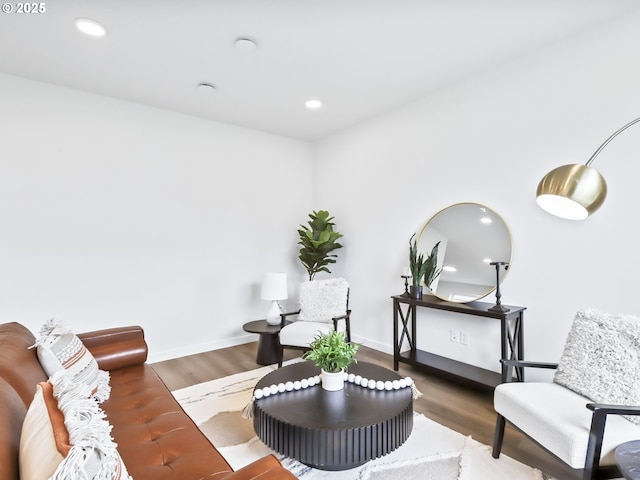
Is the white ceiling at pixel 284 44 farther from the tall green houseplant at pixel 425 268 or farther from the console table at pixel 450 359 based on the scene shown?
the console table at pixel 450 359

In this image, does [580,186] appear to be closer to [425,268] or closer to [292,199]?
[425,268]

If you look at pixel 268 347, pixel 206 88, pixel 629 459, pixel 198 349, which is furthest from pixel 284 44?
pixel 198 349

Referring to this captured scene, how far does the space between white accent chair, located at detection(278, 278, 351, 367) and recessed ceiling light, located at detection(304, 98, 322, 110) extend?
1.95 metres

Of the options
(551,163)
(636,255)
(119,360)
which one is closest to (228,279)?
(119,360)

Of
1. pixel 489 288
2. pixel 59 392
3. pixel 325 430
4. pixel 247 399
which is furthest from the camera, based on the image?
pixel 489 288

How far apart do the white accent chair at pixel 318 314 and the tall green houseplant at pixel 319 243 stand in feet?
1.94

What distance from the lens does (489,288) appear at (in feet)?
9.87

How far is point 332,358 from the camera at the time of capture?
6.57 feet

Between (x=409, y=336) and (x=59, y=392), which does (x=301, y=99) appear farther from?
(x=59, y=392)

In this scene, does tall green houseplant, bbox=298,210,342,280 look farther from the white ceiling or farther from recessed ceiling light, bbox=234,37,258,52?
recessed ceiling light, bbox=234,37,258,52

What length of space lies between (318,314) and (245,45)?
102 inches

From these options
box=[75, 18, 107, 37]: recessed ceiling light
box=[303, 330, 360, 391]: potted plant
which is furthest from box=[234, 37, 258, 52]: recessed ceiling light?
box=[303, 330, 360, 391]: potted plant

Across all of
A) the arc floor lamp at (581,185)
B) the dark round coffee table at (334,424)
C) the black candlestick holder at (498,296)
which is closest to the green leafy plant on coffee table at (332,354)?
the dark round coffee table at (334,424)

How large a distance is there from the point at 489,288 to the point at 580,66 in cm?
182
